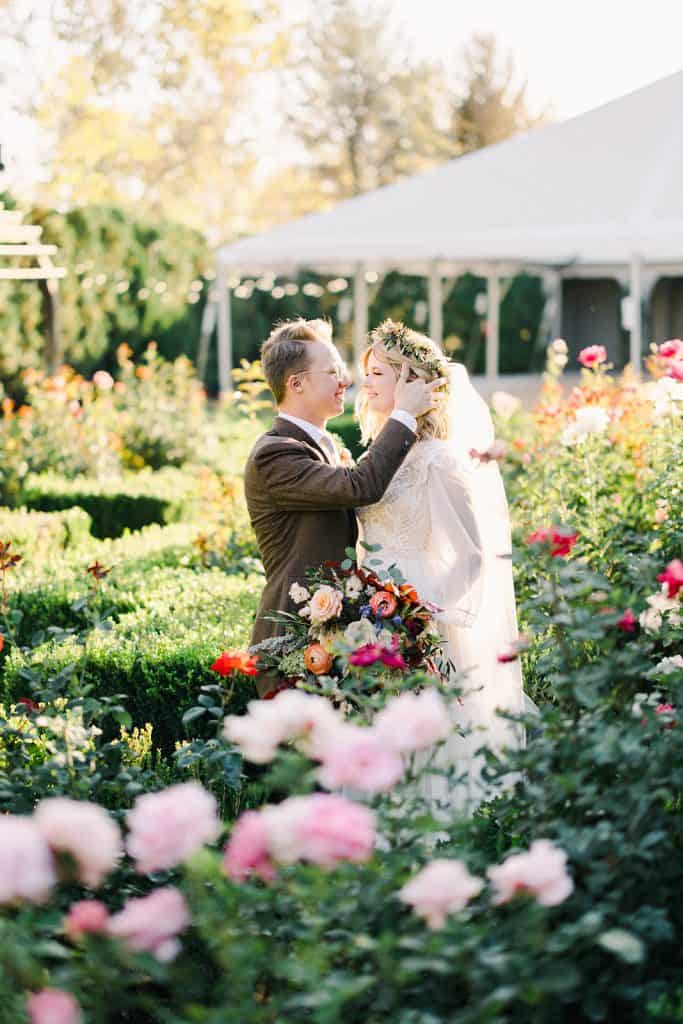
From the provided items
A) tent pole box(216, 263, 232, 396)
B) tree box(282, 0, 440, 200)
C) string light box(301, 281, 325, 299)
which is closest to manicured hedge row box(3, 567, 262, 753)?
tent pole box(216, 263, 232, 396)

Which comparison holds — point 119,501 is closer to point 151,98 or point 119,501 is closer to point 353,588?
point 353,588

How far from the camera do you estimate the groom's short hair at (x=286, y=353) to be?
3.55 m

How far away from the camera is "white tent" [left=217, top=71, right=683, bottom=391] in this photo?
10.5m

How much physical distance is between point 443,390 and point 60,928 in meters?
2.07

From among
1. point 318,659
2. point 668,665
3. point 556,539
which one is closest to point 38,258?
point 318,659

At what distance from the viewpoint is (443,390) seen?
143 inches

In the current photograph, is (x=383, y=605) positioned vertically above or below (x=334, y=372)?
below

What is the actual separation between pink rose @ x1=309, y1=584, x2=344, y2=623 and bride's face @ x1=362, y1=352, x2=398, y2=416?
75 centimetres

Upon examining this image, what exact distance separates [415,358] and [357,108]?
37783mm

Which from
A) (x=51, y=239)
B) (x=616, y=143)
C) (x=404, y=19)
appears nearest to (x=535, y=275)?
(x=51, y=239)

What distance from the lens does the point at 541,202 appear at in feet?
37.9

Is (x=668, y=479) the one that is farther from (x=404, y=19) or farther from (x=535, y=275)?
(x=404, y=19)

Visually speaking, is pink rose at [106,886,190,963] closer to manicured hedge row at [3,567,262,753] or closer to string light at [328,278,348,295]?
manicured hedge row at [3,567,262,753]

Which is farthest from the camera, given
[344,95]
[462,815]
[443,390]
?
[344,95]
